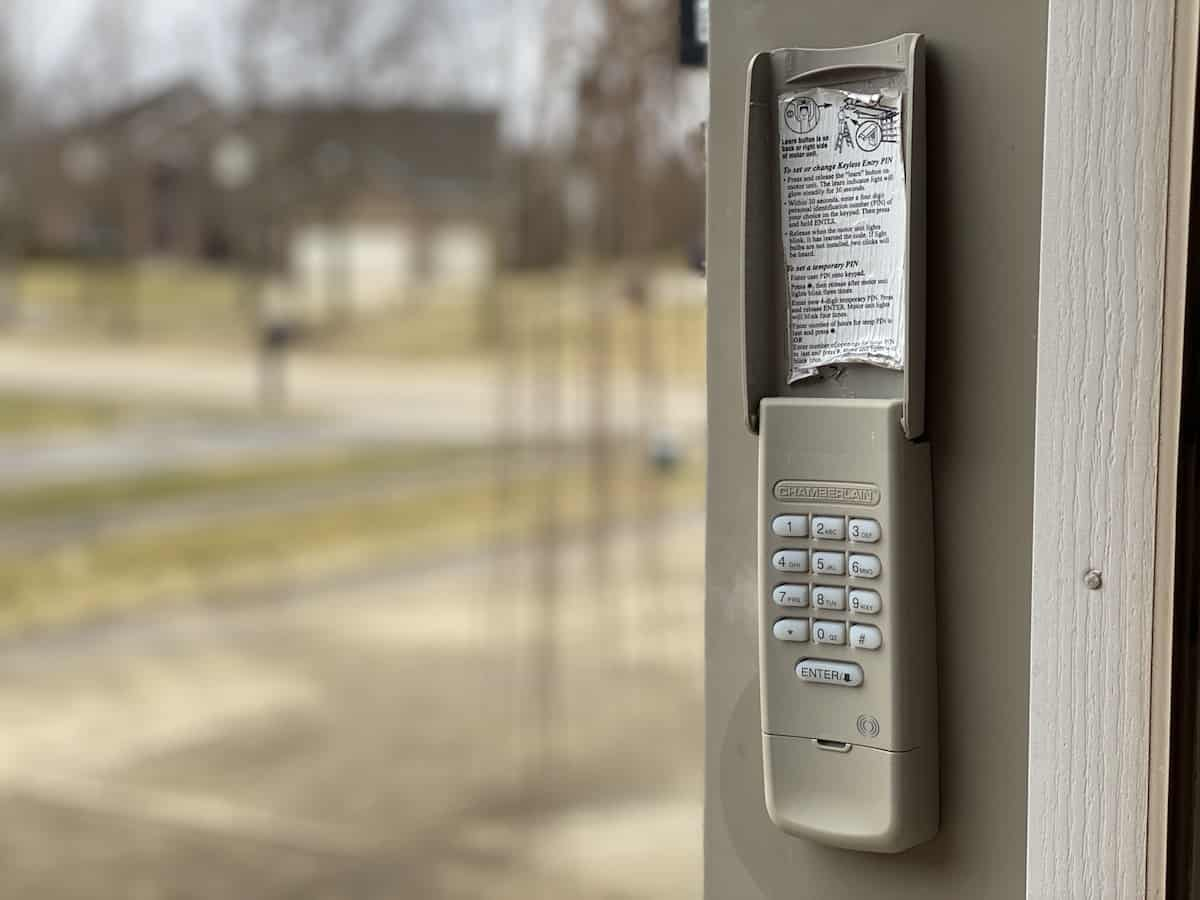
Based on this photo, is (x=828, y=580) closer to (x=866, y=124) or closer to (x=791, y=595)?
(x=791, y=595)

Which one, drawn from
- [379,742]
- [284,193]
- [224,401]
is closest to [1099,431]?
[379,742]

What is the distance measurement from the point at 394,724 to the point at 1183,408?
10.9ft

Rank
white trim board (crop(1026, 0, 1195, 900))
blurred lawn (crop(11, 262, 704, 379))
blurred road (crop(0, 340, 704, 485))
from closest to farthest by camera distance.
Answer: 1. white trim board (crop(1026, 0, 1195, 900))
2. blurred lawn (crop(11, 262, 704, 379))
3. blurred road (crop(0, 340, 704, 485))

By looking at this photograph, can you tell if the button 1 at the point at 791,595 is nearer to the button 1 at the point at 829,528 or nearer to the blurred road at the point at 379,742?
the button 1 at the point at 829,528

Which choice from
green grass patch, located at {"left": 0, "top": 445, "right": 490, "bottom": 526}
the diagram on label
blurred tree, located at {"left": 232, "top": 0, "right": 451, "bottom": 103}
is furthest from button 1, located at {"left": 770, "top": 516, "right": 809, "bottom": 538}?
green grass patch, located at {"left": 0, "top": 445, "right": 490, "bottom": 526}

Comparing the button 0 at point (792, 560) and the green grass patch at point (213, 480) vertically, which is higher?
the button 0 at point (792, 560)

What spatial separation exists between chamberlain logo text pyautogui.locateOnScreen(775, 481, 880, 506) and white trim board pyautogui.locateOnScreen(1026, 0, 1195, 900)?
0.06 metres

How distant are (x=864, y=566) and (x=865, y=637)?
28 mm

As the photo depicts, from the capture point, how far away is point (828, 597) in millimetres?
499

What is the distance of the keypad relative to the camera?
1.60 feet

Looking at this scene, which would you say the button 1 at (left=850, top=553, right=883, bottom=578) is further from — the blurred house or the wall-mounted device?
the blurred house

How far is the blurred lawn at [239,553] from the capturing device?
4.25m

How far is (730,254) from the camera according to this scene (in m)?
0.53

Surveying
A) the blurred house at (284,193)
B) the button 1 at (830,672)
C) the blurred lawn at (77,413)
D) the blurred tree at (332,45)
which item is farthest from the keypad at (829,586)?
the blurred lawn at (77,413)
